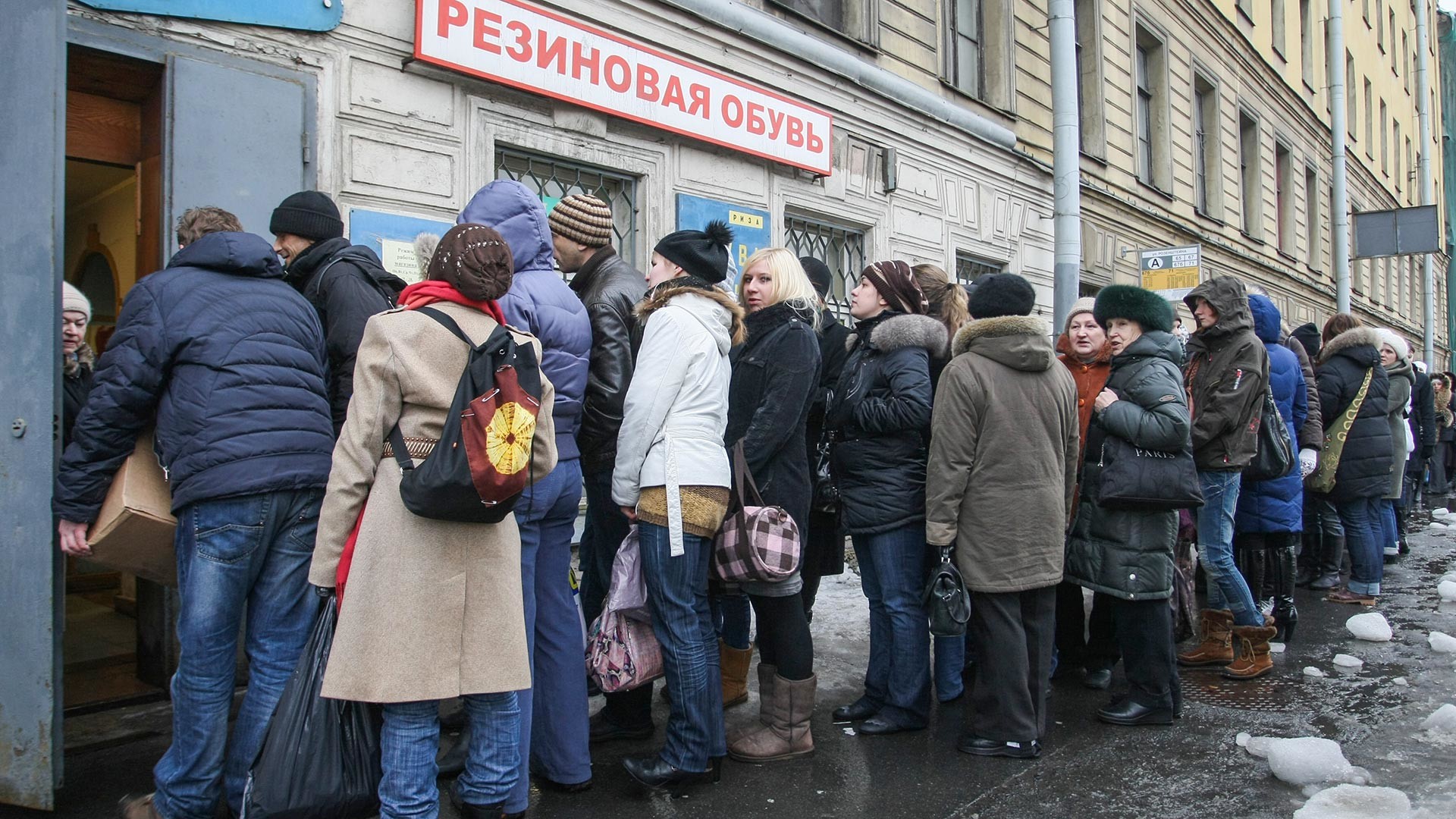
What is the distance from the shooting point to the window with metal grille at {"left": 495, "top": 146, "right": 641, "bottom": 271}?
634 centimetres

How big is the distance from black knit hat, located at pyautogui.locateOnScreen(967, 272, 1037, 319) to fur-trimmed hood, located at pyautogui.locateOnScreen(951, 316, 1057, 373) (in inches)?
3.4

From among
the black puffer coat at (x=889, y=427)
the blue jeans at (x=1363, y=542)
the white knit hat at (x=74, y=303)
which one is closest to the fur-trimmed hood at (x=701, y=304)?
the black puffer coat at (x=889, y=427)

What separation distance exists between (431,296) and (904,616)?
2201 mm

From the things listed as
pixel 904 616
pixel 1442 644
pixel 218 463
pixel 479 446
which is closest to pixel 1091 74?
pixel 1442 644

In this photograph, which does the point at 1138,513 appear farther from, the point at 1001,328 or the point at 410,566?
the point at 410,566

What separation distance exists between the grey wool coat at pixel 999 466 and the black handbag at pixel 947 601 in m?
0.06

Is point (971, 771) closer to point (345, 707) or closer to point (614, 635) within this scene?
point (614, 635)

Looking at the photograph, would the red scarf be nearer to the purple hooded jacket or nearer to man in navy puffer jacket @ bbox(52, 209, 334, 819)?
the purple hooded jacket

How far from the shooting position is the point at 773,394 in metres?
3.59

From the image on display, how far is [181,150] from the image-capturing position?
4.50 metres

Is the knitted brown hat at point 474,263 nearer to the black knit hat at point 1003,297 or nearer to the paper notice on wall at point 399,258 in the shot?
the black knit hat at point 1003,297

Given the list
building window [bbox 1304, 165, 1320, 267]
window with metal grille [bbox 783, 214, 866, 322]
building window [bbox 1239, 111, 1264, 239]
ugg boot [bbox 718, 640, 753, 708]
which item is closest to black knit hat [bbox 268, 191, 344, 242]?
ugg boot [bbox 718, 640, 753, 708]

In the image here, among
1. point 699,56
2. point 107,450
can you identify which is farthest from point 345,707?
point 699,56

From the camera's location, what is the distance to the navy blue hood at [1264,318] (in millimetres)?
5430
